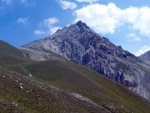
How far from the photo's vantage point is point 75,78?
302 feet

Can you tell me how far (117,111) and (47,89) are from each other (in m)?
20.2

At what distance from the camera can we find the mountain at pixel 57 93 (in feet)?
178

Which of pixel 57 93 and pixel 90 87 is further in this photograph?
pixel 90 87

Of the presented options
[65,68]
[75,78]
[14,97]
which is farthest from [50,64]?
[14,97]

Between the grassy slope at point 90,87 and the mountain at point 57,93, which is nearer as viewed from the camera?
the mountain at point 57,93

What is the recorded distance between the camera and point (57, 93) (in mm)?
68125

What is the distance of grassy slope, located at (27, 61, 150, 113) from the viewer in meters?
78.6

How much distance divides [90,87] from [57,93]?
2029 centimetres

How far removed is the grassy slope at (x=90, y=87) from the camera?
3095 inches

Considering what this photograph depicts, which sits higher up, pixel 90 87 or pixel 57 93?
pixel 90 87

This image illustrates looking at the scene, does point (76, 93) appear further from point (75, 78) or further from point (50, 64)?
point (50, 64)

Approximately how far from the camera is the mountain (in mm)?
54281

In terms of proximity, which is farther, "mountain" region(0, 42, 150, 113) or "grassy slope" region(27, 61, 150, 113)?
"grassy slope" region(27, 61, 150, 113)

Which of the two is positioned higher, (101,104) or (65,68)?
(65,68)
